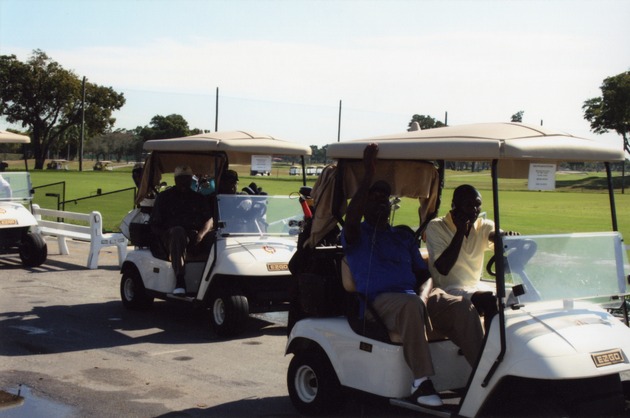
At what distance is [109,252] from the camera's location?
16328 millimetres

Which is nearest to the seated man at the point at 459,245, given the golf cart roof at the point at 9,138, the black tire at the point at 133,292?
the black tire at the point at 133,292

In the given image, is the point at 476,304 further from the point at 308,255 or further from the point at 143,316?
the point at 143,316

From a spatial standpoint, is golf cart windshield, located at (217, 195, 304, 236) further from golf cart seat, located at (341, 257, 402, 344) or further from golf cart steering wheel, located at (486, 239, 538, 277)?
golf cart steering wheel, located at (486, 239, 538, 277)

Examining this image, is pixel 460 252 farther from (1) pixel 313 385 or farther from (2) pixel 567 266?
(1) pixel 313 385

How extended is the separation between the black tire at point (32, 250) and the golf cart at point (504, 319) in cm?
861

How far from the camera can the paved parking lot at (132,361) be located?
6371 millimetres

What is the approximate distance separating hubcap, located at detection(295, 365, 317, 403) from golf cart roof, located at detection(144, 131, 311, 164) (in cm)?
384

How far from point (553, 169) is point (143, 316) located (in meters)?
6.33

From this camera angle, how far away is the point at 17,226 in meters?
13.7

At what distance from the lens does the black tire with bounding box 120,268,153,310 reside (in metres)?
10.4

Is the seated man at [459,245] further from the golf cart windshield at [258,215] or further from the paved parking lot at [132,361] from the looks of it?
the golf cart windshield at [258,215]

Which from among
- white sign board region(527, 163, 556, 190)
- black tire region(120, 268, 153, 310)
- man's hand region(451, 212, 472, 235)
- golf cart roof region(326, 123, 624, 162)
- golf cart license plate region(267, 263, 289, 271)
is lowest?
black tire region(120, 268, 153, 310)

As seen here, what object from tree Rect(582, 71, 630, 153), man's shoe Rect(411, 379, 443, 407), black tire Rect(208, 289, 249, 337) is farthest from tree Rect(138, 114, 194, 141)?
tree Rect(582, 71, 630, 153)

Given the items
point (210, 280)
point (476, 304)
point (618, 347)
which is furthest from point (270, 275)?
point (618, 347)
